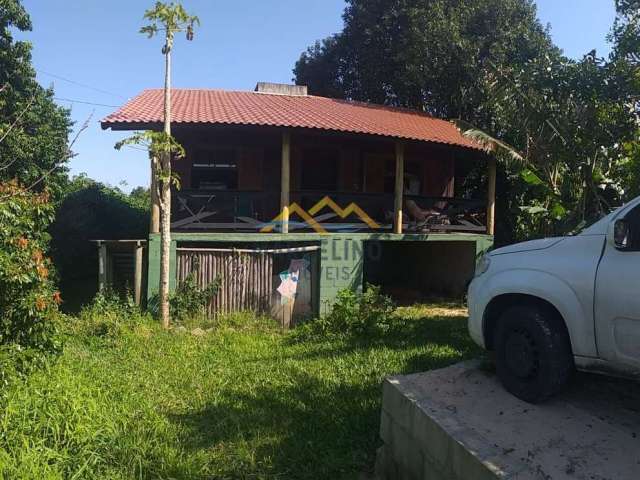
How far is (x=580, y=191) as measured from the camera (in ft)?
30.0

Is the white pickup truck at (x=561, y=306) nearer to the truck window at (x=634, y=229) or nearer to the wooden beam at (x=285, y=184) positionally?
the truck window at (x=634, y=229)

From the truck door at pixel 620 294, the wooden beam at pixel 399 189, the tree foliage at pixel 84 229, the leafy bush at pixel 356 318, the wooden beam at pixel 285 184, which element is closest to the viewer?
the truck door at pixel 620 294

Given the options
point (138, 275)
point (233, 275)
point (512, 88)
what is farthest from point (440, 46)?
point (138, 275)

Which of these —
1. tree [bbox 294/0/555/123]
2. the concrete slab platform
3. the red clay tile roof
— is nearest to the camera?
the concrete slab platform

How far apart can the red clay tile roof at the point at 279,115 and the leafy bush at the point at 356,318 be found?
331cm

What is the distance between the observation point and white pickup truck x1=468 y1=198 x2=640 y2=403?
2.81 m

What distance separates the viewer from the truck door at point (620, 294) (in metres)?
2.72

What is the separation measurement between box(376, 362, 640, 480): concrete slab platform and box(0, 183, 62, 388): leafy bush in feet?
11.0

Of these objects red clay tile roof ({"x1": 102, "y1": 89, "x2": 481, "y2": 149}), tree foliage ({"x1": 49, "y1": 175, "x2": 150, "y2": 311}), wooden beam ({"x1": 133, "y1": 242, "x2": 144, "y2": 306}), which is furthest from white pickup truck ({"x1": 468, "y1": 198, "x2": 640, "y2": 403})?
tree foliage ({"x1": 49, "y1": 175, "x2": 150, "y2": 311})

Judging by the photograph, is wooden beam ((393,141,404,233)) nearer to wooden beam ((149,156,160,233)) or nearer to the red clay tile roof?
the red clay tile roof

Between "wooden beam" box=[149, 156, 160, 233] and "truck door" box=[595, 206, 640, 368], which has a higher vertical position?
"wooden beam" box=[149, 156, 160, 233]

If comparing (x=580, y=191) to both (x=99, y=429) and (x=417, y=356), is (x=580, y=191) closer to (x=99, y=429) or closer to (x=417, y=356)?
(x=417, y=356)

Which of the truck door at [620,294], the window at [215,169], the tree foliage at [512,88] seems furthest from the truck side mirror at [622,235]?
the window at [215,169]

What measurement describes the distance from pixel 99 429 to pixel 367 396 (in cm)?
250
